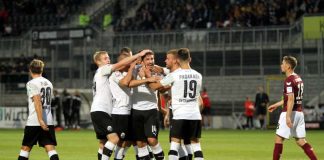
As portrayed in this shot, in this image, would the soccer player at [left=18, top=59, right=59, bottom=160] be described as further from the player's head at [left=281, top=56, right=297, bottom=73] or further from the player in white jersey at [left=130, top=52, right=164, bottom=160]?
the player's head at [left=281, top=56, right=297, bottom=73]

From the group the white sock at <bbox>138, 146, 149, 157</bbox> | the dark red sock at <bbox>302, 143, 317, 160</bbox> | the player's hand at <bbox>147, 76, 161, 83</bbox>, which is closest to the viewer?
the player's hand at <bbox>147, 76, 161, 83</bbox>

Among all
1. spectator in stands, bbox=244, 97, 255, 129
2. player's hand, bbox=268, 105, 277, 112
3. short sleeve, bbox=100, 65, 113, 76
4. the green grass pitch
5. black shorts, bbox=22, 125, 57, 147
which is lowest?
the green grass pitch

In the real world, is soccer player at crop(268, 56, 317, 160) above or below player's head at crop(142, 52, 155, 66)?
below

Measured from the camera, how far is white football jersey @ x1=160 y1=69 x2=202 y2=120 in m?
13.6

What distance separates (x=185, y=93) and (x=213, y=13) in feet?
94.7

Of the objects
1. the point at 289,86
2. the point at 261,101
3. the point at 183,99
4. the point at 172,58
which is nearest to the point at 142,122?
the point at 183,99

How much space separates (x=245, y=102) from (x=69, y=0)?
1650cm

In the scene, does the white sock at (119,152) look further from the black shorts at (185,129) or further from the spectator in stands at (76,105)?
the spectator in stands at (76,105)

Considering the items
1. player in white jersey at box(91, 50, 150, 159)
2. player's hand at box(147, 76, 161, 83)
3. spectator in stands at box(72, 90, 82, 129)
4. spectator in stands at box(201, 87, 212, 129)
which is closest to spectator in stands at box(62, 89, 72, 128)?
spectator in stands at box(72, 90, 82, 129)

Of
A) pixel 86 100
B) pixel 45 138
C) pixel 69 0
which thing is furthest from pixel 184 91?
pixel 69 0

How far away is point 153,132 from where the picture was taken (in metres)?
14.1

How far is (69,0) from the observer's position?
4953 centimetres

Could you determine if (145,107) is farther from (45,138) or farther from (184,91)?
(45,138)

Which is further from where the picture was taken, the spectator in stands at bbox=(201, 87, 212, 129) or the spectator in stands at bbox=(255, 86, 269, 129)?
the spectator in stands at bbox=(201, 87, 212, 129)
